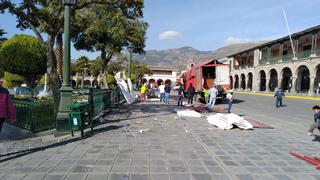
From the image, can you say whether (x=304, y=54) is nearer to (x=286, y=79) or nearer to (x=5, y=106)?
(x=286, y=79)

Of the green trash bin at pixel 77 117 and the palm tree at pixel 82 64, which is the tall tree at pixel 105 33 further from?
the palm tree at pixel 82 64

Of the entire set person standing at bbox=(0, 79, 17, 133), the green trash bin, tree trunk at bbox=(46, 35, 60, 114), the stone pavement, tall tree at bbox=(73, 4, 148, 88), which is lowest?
the stone pavement

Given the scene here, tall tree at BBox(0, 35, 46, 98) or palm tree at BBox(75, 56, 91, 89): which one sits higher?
palm tree at BBox(75, 56, 91, 89)

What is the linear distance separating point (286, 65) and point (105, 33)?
2878 cm

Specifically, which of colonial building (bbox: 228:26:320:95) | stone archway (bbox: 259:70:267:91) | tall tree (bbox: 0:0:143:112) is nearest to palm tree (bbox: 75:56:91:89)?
colonial building (bbox: 228:26:320:95)

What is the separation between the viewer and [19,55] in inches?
691

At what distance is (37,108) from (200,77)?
15.4 meters

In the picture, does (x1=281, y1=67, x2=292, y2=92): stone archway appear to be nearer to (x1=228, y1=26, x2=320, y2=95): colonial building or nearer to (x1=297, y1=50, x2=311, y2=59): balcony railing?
(x1=228, y1=26, x2=320, y2=95): colonial building

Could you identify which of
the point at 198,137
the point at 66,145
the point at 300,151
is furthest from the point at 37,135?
the point at 300,151

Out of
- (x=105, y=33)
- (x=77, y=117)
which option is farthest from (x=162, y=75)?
(x=77, y=117)

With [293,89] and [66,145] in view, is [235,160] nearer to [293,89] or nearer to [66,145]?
[66,145]

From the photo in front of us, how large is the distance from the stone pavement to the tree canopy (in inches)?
491

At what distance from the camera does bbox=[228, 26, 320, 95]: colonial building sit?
3284cm

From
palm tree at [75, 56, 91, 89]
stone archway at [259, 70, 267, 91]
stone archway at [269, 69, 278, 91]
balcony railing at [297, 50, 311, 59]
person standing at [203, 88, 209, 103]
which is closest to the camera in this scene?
person standing at [203, 88, 209, 103]
